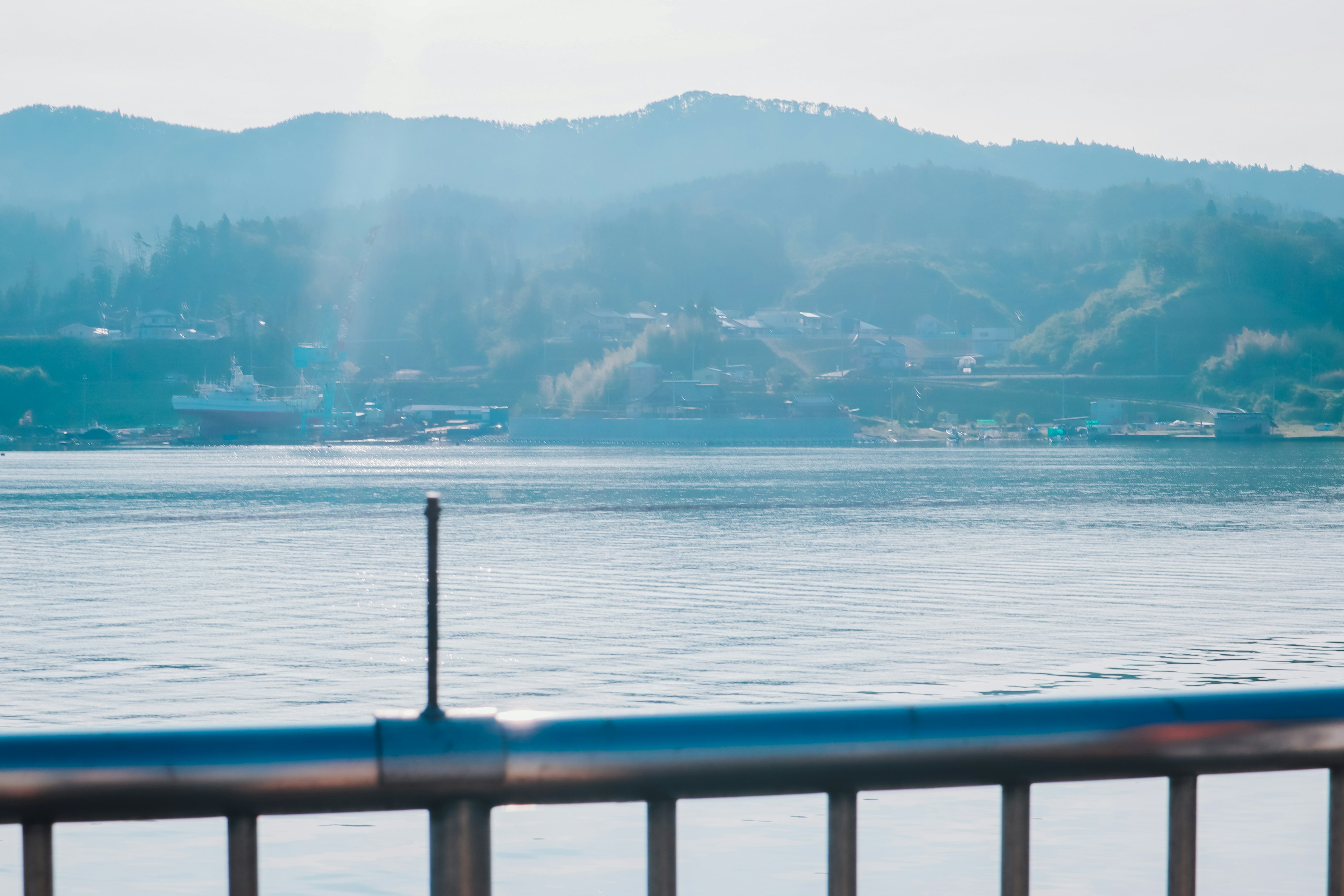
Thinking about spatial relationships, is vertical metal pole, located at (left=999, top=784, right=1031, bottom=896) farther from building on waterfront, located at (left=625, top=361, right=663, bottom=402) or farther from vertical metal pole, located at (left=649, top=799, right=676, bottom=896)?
building on waterfront, located at (left=625, top=361, right=663, bottom=402)

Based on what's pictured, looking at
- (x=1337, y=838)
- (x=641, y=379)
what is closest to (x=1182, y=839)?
(x=1337, y=838)

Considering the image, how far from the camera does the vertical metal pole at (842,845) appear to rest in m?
2.08

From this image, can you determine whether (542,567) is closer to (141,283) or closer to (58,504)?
(58,504)

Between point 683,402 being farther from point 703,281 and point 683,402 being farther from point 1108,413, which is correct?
point 703,281

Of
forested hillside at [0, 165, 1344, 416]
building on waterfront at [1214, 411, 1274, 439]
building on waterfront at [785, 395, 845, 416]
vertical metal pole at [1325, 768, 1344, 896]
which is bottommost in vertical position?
building on waterfront at [1214, 411, 1274, 439]

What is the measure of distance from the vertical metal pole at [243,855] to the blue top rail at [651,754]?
2 cm

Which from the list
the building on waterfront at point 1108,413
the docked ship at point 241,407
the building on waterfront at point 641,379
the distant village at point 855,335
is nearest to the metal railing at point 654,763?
the building on waterfront at point 1108,413

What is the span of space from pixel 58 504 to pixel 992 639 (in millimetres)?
36504

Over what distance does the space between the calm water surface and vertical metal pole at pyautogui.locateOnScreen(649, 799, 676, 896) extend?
3.58 ft

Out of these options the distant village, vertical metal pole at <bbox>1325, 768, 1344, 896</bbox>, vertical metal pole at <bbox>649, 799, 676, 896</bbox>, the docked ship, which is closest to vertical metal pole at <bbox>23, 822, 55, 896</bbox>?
vertical metal pole at <bbox>649, 799, 676, 896</bbox>

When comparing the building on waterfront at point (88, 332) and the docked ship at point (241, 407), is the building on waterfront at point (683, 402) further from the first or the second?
the building on waterfront at point (88, 332)

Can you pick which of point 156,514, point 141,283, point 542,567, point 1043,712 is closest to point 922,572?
point 542,567

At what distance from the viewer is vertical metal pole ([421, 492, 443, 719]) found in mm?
1974

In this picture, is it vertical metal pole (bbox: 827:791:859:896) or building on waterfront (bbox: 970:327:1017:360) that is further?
building on waterfront (bbox: 970:327:1017:360)
